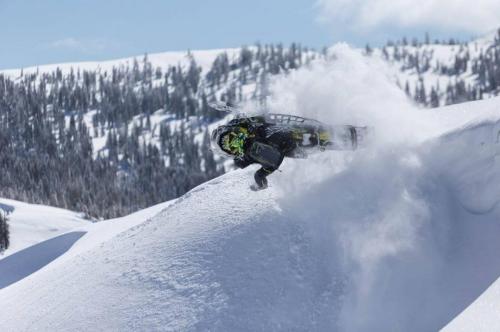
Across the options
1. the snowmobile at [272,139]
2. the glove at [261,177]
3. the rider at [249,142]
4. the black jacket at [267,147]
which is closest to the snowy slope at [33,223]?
the glove at [261,177]

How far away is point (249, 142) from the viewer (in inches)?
930

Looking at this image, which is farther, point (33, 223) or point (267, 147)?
point (33, 223)

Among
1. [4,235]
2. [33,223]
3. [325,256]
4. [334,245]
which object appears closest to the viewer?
[325,256]

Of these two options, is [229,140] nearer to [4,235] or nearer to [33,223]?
[4,235]

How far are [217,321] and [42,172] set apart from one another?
158043 millimetres

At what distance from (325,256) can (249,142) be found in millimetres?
5791

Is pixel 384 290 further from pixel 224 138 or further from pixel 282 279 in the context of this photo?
pixel 224 138

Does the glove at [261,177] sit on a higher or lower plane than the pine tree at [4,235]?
higher

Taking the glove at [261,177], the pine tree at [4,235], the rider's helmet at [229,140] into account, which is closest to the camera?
the rider's helmet at [229,140]

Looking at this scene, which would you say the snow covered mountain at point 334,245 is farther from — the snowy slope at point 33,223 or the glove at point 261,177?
the snowy slope at point 33,223

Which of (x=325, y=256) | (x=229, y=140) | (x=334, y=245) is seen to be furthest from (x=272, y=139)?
(x=325, y=256)

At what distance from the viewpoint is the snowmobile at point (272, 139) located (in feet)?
76.8

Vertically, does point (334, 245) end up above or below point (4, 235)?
above

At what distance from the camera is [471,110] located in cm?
3366
